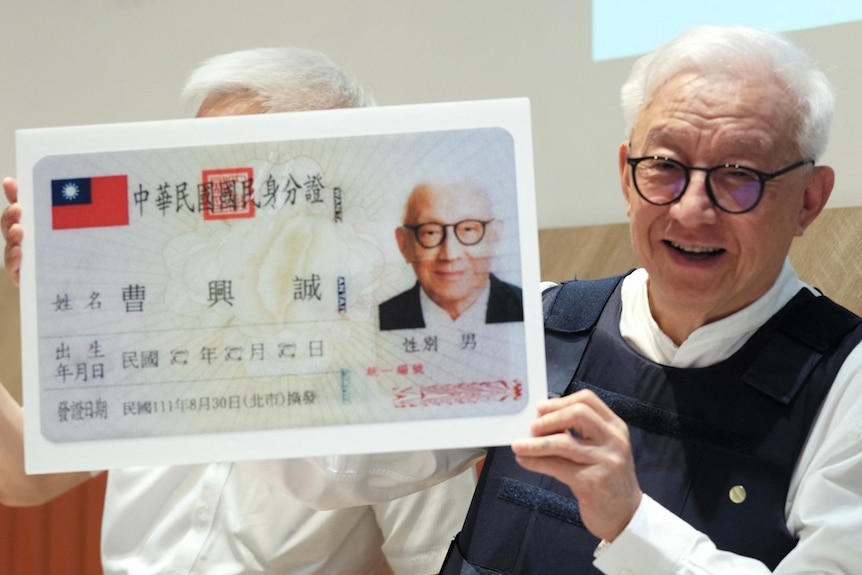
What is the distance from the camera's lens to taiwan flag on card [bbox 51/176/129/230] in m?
1.23

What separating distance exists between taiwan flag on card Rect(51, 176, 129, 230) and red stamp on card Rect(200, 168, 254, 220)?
0.33 feet

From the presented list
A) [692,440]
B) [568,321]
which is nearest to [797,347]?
[692,440]

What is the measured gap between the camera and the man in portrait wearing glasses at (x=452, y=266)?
1.21 metres

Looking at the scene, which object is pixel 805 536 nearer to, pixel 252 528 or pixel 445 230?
Answer: pixel 445 230

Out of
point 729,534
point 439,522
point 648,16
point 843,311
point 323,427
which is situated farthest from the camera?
point 648,16

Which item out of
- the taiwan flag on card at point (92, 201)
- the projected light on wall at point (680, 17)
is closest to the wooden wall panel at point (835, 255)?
the projected light on wall at point (680, 17)

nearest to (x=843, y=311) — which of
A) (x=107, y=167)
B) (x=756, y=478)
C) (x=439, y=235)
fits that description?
(x=756, y=478)

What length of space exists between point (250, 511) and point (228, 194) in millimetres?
790

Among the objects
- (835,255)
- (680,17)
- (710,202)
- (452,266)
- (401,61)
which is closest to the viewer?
(452,266)

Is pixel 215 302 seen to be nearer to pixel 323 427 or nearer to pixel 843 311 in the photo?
pixel 323 427

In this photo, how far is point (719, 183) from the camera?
4.42 ft

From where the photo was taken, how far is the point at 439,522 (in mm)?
1839

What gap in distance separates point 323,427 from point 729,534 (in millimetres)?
566

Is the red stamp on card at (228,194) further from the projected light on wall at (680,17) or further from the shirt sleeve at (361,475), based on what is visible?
the projected light on wall at (680,17)
